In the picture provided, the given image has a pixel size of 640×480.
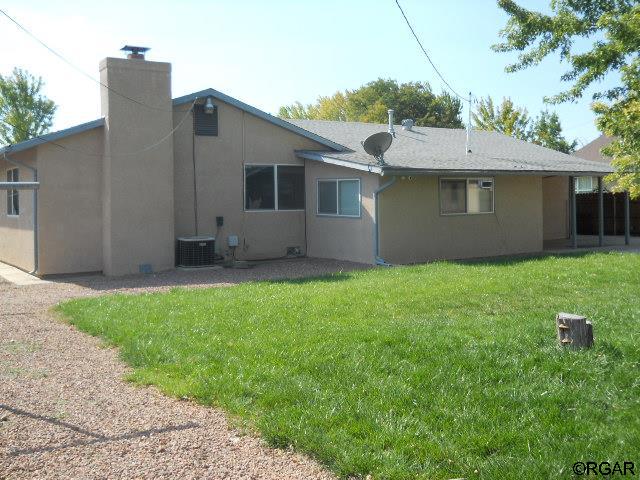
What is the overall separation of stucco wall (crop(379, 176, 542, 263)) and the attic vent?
452cm

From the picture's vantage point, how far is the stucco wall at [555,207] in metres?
24.9

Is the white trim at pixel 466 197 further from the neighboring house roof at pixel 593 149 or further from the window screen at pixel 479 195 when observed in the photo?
the neighboring house roof at pixel 593 149

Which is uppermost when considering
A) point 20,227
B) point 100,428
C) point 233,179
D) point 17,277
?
point 233,179

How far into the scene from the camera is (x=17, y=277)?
16.3 metres

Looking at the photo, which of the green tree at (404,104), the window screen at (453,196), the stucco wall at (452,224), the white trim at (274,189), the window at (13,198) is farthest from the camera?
the green tree at (404,104)

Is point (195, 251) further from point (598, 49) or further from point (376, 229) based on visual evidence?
point (598, 49)

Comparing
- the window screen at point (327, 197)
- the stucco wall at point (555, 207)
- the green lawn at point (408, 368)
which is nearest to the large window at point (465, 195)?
the window screen at point (327, 197)

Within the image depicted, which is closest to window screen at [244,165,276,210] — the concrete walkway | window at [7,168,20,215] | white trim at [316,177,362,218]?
white trim at [316,177,362,218]

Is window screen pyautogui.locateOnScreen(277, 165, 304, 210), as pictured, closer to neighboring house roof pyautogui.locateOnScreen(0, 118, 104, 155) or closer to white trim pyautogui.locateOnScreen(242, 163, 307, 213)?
white trim pyautogui.locateOnScreen(242, 163, 307, 213)

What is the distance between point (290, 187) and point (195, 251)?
346 cm

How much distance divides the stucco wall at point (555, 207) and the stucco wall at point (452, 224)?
445cm

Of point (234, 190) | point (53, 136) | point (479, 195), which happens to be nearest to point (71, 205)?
point (53, 136)

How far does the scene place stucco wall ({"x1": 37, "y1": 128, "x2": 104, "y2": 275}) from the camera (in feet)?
52.9

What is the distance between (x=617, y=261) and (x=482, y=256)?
4.12 metres
